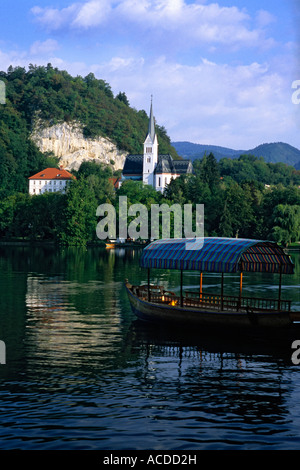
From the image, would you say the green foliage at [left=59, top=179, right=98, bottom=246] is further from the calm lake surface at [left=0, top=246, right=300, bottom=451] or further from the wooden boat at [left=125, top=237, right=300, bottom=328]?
the wooden boat at [left=125, top=237, right=300, bottom=328]

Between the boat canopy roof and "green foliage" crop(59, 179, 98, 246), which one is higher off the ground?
"green foliage" crop(59, 179, 98, 246)

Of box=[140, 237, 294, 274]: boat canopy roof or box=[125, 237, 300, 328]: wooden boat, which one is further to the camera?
box=[140, 237, 294, 274]: boat canopy roof

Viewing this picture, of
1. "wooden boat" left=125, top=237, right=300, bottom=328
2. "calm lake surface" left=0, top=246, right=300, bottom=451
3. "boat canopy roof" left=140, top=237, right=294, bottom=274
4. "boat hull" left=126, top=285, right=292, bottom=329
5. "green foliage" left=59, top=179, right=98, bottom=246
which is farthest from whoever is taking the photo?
"green foliage" left=59, top=179, right=98, bottom=246

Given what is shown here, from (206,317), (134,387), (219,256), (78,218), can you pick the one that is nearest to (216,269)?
(219,256)

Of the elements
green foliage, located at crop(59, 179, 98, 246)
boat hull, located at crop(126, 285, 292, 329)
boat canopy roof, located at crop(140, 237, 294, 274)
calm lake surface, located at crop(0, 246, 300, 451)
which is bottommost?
calm lake surface, located at crop(0, 246, 300, 451)

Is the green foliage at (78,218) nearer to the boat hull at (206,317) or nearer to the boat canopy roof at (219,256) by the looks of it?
the boat hull at (206,317)

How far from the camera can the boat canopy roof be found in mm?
36344

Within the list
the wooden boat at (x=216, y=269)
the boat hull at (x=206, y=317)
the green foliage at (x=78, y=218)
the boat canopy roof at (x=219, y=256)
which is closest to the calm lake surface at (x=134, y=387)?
the boat hull at (x=206, y=317)

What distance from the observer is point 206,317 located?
35.6m

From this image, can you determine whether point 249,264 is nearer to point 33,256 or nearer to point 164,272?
point 164,272

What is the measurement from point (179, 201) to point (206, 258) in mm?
113554

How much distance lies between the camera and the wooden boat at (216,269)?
34406 mm

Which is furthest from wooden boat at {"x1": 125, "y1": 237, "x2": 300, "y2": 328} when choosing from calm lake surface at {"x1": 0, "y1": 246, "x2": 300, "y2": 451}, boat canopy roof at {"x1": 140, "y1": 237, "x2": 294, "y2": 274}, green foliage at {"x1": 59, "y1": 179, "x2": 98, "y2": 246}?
green foliage at {"x1": 59, "y1": 179, "x2": 98, "y2": 246}
